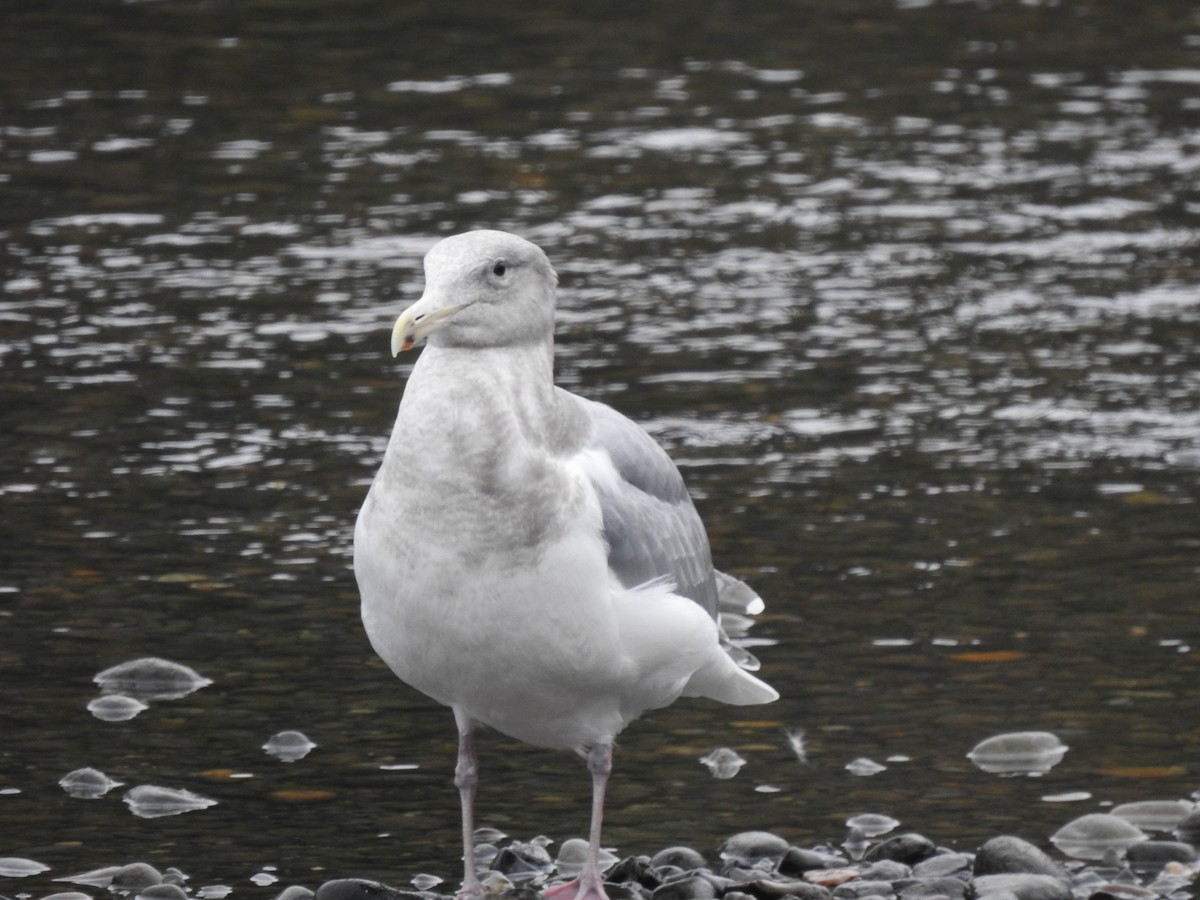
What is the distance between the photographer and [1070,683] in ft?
25.0

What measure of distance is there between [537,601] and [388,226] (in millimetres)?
8108

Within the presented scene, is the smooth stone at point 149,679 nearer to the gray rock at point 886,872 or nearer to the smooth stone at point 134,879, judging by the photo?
the smooth stone at point 134,879

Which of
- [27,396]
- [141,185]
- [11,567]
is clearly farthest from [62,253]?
[11,567]

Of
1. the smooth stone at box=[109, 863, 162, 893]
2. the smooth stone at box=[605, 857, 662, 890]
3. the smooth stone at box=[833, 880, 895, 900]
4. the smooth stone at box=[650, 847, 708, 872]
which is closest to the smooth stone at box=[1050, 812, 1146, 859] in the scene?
the smooth stone at box=[833, 880, 895, 900]

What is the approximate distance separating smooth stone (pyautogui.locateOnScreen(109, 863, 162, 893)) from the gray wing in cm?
149

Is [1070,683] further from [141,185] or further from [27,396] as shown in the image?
[141,185]

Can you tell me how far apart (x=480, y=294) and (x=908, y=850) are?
1.98 meters

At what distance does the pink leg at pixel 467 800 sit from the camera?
5.93 m

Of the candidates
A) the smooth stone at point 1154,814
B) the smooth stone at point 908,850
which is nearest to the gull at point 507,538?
the smooth stone at point 908,850

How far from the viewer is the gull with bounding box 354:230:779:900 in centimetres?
550

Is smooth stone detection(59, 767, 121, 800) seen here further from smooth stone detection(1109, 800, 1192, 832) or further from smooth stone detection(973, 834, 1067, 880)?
smooth stone detection(1109, 800, 1192, 832)

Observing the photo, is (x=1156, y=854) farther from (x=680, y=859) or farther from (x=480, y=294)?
(x=480, y=294)

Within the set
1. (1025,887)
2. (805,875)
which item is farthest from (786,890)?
(1025,887)

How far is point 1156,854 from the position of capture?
6.30 meters
